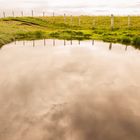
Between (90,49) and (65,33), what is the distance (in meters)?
15.7

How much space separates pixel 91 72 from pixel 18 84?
493 cm

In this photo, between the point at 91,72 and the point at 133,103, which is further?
the point at 91,72

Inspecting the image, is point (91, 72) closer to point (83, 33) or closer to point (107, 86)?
point (107, 86)

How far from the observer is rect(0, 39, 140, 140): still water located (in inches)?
420

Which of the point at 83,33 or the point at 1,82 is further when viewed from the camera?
the point at 83,33

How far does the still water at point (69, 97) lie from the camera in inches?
420

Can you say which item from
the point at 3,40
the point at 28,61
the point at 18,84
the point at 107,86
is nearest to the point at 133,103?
the point at 107,86

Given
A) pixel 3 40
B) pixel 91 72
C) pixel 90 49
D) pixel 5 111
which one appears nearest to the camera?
pixel 5 111

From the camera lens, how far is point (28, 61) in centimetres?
2297

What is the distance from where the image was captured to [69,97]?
14398mm

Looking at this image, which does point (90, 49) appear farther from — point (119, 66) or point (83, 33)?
point (83, 33)

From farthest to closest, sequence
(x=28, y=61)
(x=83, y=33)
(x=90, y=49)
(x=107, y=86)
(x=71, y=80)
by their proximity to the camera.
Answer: (x=83, y=33)
(x=90, y=49)
(x=28, y=61)
(x=71, y=80)
(x=107, y=86)

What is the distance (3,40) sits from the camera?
33188 millimetres

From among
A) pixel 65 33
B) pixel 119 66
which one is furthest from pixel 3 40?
pixel 119 66
